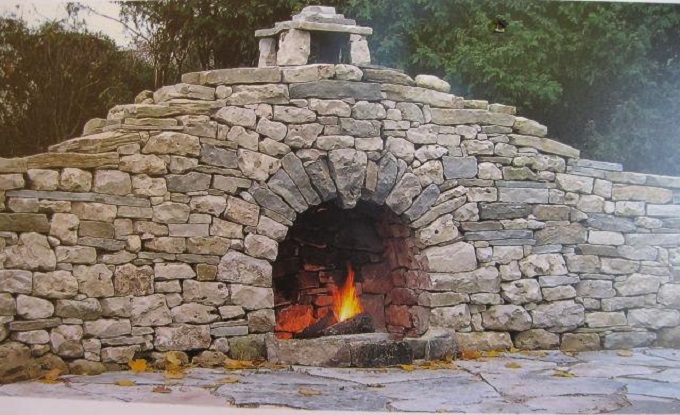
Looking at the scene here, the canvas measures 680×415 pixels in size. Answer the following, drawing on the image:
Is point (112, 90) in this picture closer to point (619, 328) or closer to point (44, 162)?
point (44, 162)

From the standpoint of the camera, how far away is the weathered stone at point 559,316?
632 centimetres

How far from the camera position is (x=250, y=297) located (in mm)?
5789

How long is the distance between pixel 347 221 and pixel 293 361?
1.42m

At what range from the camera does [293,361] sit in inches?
225

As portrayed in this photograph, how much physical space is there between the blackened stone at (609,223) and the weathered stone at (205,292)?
2695 mm

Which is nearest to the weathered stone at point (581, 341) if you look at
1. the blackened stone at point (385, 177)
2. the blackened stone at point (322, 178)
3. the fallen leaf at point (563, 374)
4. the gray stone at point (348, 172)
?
the fallen leaf at point (563, 374)

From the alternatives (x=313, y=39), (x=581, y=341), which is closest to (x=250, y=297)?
(x=313, y=39)

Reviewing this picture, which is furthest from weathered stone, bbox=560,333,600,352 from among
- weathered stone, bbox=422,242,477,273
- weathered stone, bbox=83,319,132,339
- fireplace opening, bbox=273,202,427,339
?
weathered stone, bbox=83,319,132,339

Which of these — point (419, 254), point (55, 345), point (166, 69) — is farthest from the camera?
point (419, 254)

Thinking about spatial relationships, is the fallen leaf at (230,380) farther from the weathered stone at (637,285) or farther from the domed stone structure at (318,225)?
the weathered stone at (637,285)

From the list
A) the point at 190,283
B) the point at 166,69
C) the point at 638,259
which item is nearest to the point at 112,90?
the point at 166,69

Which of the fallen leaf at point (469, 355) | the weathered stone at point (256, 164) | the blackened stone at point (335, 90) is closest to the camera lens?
the weathered stone at point (256, 164)

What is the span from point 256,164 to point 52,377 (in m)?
1.84

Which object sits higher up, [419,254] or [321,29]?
[321,29]
